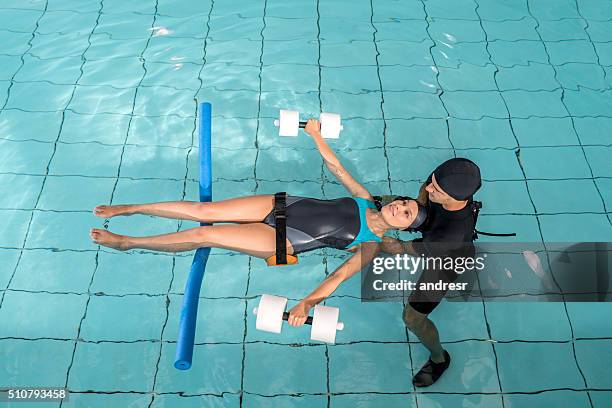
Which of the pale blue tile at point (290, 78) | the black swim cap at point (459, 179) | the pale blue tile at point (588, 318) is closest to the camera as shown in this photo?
the black swim cap at point (459, 179)

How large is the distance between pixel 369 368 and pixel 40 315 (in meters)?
2.40

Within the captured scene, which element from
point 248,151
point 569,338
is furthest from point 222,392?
point 569,338

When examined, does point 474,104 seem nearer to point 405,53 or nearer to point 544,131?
point 544,131

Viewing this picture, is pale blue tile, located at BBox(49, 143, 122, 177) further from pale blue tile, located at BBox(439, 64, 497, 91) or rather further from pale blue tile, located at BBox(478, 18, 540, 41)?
pale blue tile, located at BBox(478, 18, 540, 41)

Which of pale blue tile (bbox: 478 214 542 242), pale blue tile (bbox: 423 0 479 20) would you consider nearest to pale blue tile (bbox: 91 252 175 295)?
pale blue tile (bbox: 478 214 542 242)

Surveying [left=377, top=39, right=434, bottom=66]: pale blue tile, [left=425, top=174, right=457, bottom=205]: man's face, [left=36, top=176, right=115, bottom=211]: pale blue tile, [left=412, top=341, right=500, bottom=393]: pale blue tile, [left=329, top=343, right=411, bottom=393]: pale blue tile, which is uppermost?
[left=425, top=174, right=457, bottom=205]: man's face

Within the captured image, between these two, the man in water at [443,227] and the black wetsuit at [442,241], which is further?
the black wetsuit at [442,241]

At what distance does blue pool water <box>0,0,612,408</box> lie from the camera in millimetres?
4055

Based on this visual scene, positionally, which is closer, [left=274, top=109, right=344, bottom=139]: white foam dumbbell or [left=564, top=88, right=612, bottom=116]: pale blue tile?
[left=274, top=109, right=344, bottom=139]: white foam dumbbell

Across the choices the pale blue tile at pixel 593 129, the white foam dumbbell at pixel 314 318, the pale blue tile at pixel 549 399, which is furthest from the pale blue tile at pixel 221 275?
the pale blue tile at pixel 593 129

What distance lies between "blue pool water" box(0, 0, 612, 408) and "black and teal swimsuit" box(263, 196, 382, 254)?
0.70m

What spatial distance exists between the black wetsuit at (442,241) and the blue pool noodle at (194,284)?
4.36 feet

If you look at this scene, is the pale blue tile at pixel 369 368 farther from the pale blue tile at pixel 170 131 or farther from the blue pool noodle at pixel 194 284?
the pale blue tile at pixel 170 131

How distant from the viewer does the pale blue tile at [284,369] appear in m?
3.99
